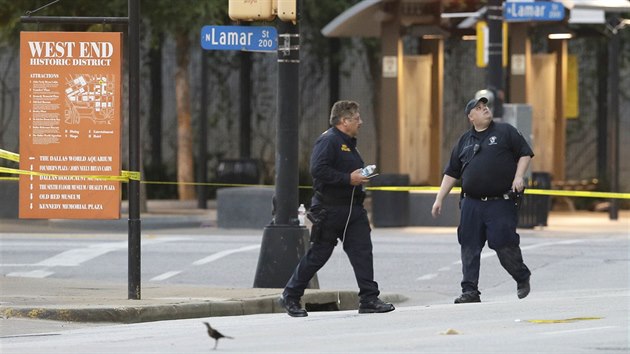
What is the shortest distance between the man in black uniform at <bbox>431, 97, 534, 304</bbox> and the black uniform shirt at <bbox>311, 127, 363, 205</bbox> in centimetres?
111

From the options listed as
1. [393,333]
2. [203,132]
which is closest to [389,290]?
[393,333]

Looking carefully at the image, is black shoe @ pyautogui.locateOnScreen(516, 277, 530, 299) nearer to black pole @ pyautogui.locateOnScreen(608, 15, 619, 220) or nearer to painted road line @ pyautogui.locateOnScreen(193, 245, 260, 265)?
painted road line @ pyautogui.locateOnScreen(193, 245, 260, 265)

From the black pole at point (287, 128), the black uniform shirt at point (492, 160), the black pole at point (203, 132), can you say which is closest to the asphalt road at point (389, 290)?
the black uniform shirt at point (492, 160)

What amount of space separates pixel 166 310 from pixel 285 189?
8.23 feet

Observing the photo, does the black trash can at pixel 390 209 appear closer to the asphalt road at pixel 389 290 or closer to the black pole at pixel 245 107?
the asphalt road at pixel 389 290

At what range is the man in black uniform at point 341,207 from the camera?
12.9 meters

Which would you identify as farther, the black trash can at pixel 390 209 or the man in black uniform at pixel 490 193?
the black trash can at pixel 390 209

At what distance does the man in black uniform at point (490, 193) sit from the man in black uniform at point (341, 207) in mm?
1011

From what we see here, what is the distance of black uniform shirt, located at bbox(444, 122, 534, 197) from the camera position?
45.3 ft

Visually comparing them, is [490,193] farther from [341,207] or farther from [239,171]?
[239,171]

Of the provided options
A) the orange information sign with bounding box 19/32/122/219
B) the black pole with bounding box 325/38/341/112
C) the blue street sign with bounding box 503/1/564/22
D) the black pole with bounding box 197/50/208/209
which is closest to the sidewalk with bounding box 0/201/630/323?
the orange information sign with bounding box 19/32/122/219

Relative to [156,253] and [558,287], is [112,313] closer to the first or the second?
[558,287]

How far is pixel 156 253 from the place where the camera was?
21.0 meters

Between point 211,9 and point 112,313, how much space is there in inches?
571
